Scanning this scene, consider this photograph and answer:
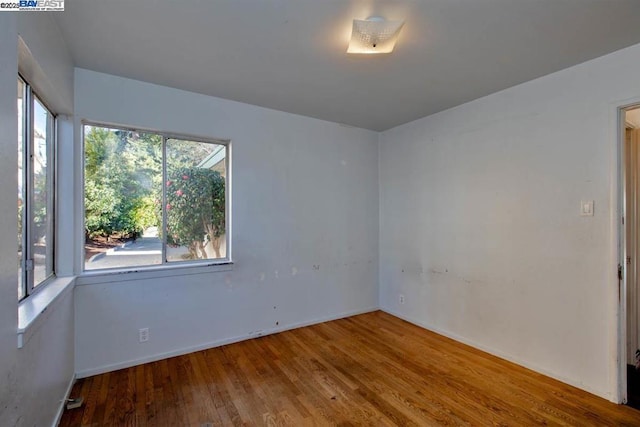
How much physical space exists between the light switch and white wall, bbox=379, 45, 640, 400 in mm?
48

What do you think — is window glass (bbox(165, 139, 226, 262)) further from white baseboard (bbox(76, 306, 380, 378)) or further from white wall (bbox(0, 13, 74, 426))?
white wall (bbox(0, 13, 74, 426))

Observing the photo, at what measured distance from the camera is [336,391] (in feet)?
7.51

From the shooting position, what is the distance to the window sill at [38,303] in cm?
135

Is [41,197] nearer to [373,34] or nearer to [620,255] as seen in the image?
[373,34]

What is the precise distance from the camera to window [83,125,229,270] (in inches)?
101

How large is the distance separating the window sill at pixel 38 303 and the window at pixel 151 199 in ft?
1.31

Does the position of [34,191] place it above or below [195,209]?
above

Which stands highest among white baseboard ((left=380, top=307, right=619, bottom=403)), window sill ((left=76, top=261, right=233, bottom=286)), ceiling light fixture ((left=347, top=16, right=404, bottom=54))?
ceiling light fixture ((left=347, top=16, right=404, bottom=54))

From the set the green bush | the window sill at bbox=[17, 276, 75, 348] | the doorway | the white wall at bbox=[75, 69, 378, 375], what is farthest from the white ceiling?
the window sill at bbox=[17, 276, 75, 348]

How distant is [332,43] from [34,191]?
2.19 meters

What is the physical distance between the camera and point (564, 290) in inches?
95.0

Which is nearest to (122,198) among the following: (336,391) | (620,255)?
(336,391)

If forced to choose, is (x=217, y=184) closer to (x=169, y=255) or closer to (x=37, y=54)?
(x=169, y=255)

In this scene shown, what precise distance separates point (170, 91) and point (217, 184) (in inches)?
38.5
